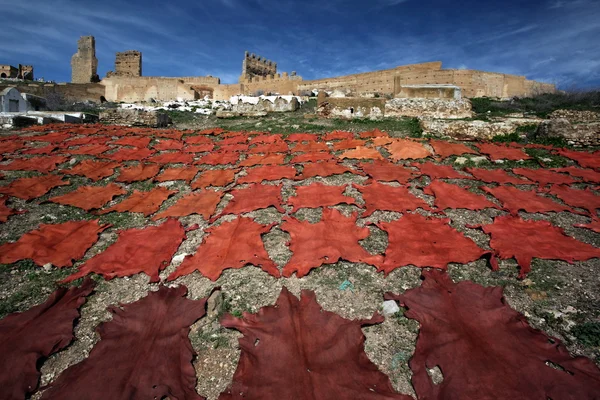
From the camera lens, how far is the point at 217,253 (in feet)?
10.5

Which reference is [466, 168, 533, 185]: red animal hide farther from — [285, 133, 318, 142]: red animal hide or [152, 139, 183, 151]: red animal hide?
[152, 139, 183, 151]: red animal hide

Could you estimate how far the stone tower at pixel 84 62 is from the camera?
112ft

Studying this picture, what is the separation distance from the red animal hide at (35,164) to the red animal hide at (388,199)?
7.11 meters

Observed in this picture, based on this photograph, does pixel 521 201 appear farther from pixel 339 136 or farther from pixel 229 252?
pixel 339 136

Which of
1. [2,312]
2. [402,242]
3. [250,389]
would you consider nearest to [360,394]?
[250,389]

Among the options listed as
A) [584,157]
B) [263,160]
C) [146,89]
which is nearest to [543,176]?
[584,157]

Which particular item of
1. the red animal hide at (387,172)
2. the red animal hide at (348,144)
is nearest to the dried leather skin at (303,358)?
the red animal hide at (387,172)

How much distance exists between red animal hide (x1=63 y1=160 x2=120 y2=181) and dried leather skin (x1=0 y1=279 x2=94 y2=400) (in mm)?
4283

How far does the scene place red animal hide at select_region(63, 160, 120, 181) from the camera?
6.05m

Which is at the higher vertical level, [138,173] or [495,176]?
[495,176]

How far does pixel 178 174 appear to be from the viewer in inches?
240

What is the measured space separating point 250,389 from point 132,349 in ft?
3.19

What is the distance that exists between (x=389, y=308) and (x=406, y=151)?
5100 mm

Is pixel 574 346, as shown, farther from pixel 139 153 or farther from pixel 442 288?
pixel 139 153
